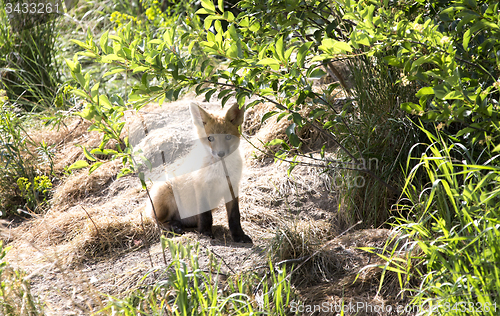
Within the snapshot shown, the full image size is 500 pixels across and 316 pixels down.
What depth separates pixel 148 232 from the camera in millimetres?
3705

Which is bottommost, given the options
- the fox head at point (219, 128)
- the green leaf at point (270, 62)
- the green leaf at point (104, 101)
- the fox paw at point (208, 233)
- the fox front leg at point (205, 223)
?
the fox paw at point (208, 233)

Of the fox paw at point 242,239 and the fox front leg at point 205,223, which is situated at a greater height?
the fox front leg at point 205,223

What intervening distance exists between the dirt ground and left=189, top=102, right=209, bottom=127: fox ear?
3.11ft

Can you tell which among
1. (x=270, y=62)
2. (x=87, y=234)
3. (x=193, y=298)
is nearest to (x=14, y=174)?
(x=87, y=234)

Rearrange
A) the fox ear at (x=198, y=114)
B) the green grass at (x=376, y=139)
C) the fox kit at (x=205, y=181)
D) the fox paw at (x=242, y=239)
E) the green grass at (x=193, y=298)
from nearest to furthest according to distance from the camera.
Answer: the green grass at (x=193, y=298) → the green grass at (x=376, y=139) → the fox paw at (x=242, y=239) → the fox kit at (x=205, y=181) → the fox ear at (x=198, y=114)

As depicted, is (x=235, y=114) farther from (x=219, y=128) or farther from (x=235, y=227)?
(x=235, y=227)

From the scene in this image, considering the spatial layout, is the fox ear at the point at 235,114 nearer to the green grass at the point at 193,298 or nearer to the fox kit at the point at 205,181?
the fox kit at the point at 205,181

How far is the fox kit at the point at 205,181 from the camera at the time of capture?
3.78 m

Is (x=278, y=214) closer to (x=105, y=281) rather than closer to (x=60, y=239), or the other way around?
(x=105, y=281)

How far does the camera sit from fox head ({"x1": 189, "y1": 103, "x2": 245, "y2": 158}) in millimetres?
3857

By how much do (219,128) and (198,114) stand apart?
0.26 m

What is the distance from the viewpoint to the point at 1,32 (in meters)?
5.94

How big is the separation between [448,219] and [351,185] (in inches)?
41.5

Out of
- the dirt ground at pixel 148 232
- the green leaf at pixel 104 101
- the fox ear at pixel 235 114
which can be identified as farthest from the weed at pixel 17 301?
Answer: the fox ear at pixel 235 114
